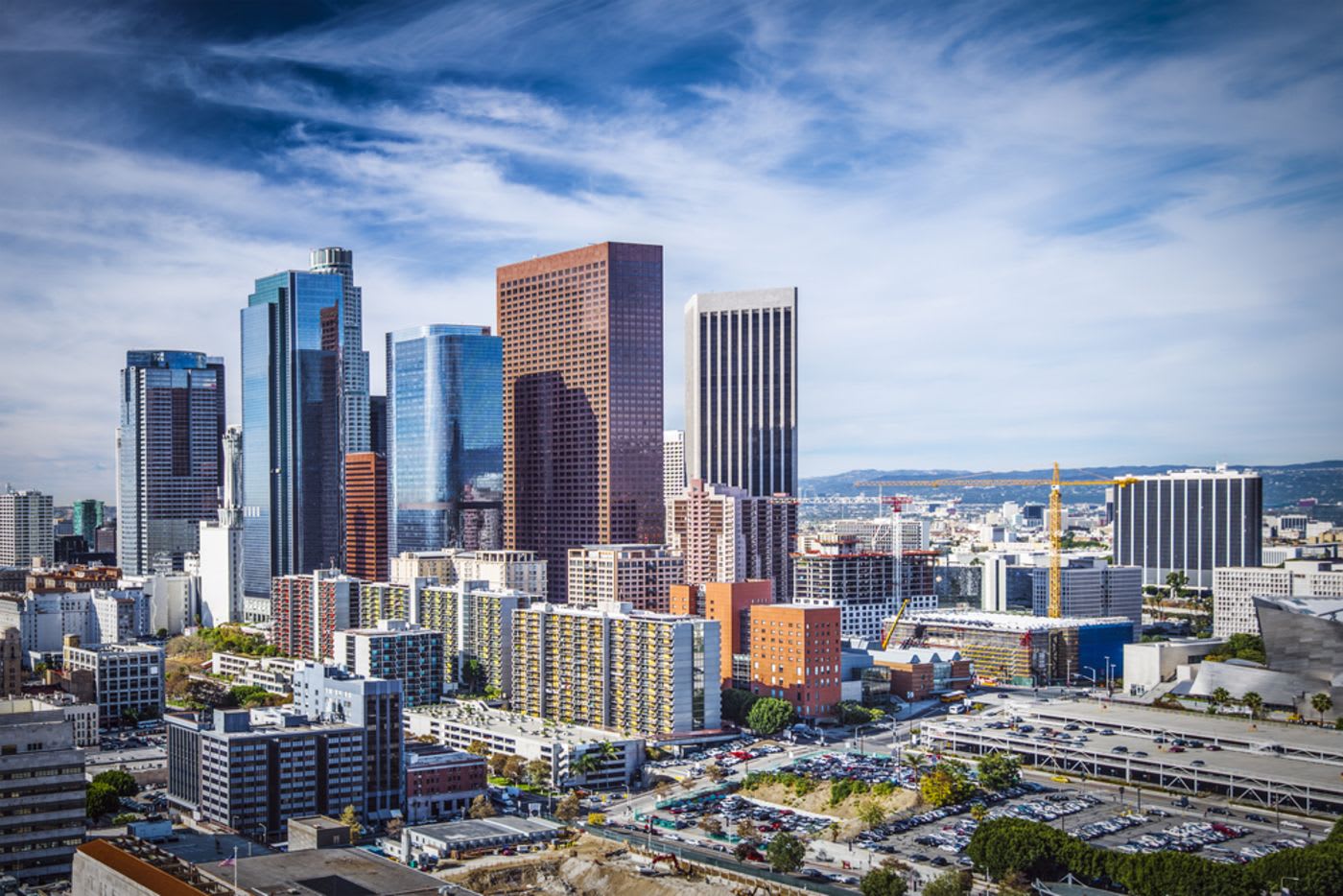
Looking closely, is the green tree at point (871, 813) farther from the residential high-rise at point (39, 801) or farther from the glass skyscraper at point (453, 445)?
the glass skyscraper at point (453, 445)

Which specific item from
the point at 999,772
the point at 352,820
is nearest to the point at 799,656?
the point at 999,772

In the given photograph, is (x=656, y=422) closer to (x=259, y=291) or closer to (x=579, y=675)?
(x=579, y=675)

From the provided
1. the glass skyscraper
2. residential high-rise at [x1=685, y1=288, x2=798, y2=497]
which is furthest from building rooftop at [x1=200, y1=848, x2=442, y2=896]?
residential high-rise at [x1=685, y1=288, x2=798, y2=497]

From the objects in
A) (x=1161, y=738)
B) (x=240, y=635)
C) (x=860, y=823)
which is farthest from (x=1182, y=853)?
(x=240, y=635)

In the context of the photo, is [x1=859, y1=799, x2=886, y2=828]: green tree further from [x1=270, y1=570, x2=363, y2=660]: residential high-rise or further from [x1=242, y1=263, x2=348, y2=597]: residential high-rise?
[x1=242, y1=263, x2=348, y2=597]: residential high-rise

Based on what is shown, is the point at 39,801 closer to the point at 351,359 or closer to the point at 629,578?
the point at 629,578

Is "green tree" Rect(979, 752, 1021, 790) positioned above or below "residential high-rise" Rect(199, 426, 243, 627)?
below
